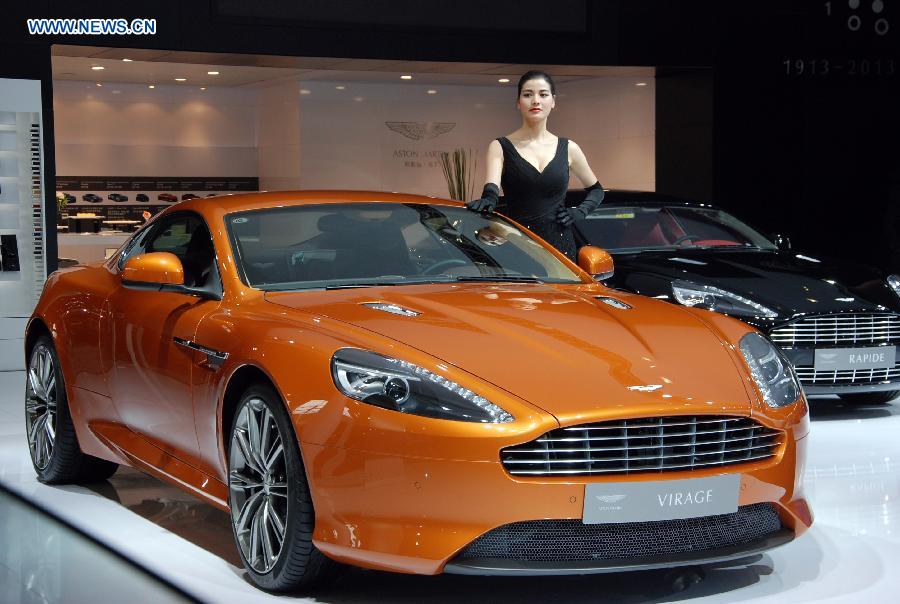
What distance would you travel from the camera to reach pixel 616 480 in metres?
3.36

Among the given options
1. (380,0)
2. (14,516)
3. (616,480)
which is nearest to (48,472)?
(14,516)

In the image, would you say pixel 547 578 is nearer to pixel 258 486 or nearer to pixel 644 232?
pixel 258 486

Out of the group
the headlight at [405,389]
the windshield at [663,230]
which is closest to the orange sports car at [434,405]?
the headlight at [405,389]

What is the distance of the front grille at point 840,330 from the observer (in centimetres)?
686

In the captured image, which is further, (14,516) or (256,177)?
(256,177)

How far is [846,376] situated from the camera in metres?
7.02

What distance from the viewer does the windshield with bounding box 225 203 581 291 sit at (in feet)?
14.5

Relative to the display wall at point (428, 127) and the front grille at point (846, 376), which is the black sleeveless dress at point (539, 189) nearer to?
the front grille at point (846, 376)

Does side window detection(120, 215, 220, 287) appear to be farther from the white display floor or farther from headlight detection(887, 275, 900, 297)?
headlight detection(887, 275, 900, 297)

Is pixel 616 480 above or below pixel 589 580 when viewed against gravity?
above

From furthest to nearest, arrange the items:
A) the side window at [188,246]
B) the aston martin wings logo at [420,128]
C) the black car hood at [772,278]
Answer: the aston martin wings logo at [420,128], the black car hood at [772,278], the side window at [188,246]

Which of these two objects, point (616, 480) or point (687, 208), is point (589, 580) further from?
point (687, 208)

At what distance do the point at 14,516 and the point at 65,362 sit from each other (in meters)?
0.62

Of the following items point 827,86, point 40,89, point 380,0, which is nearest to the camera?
point 40,89
